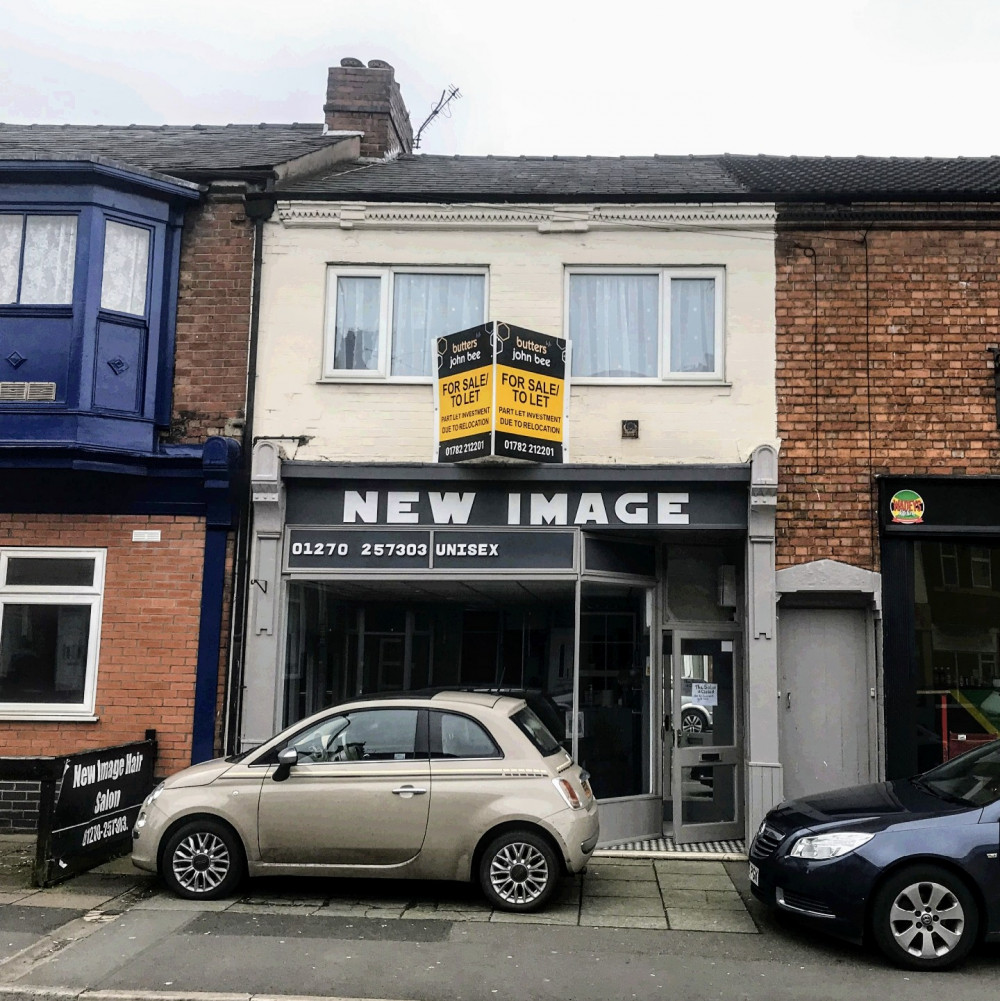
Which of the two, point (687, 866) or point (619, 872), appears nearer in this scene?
point (619, 872)

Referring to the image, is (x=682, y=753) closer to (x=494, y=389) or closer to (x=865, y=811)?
(x=865, y=811)

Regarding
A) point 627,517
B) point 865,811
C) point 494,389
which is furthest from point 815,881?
point 494,389

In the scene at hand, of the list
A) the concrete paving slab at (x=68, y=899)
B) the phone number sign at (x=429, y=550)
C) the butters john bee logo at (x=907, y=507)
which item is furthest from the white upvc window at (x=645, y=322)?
the concrete paving slab at (x=68, y=899)

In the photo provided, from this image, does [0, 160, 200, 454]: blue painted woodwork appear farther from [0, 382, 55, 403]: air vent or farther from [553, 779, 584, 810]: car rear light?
[553, 779, 584, 810]: car rear light

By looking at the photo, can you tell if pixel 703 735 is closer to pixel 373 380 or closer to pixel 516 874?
pixel 516 874

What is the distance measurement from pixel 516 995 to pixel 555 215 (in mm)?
7584

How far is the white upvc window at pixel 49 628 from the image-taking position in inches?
421

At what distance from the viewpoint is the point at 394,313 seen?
442 inches

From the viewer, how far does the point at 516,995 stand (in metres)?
6.22

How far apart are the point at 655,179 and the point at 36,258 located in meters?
6.72

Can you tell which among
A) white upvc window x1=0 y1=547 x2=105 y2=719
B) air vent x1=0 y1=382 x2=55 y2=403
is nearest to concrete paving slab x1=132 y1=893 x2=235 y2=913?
white upvc window x1=0 y1=547 x2=105 y2=719

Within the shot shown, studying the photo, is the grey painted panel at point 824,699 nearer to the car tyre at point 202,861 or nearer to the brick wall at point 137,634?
the car tyre at point 202,861

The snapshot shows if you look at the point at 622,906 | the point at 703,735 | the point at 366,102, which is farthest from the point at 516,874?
the point at 366,102

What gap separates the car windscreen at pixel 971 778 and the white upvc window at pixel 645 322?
4460 millimetres
